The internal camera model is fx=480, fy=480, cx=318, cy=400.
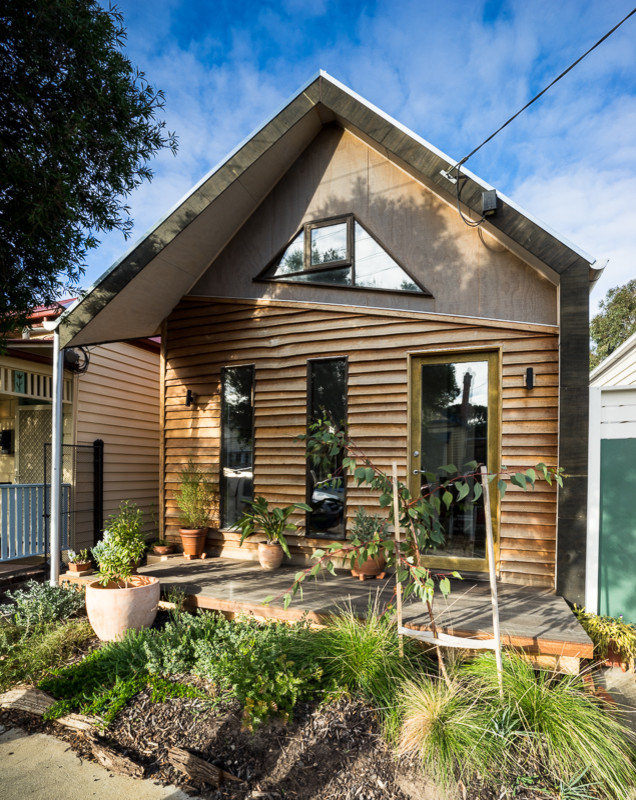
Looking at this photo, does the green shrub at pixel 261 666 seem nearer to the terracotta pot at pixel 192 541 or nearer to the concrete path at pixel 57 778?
the concrete path at pixel 57 778

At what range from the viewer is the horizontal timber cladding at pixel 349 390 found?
436cm

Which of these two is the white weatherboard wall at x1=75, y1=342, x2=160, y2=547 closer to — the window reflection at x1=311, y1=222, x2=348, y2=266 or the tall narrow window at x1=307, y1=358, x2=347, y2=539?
the tall narrow window at x1=307, y1=358, x2=347, y2=539

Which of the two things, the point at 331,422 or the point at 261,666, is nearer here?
the point at 261,666

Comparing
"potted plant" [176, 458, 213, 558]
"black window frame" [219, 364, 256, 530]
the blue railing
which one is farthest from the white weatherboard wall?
"black window frame" [219, 364, 256, 530]

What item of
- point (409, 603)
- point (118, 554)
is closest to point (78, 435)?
point (118, 554)

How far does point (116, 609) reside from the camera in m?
3.71

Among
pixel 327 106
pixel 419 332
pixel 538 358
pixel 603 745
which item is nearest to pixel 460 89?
pixel 327 106

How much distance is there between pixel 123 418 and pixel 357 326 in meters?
4.25

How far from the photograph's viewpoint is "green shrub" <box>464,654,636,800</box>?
7.09 ft

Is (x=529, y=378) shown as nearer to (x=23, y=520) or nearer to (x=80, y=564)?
(x=80, y=564)

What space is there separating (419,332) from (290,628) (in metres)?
2.99

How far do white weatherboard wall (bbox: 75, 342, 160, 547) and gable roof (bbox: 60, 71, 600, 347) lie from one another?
1481 mm

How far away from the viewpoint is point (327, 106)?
4965mm

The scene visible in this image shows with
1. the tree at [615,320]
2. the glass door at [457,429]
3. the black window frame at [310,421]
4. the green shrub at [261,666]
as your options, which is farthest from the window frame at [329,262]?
the tree at [615,320]
